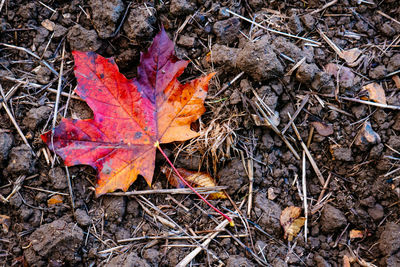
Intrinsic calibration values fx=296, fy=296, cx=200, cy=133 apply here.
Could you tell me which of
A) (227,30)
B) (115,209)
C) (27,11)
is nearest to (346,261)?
Answer: (115,209)

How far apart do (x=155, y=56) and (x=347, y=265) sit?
184 centimetres

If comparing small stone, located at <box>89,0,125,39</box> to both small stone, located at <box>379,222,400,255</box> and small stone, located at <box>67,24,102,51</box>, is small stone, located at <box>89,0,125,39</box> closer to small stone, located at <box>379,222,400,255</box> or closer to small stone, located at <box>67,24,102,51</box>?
small stone, located at <box>67,24,102,51</box>

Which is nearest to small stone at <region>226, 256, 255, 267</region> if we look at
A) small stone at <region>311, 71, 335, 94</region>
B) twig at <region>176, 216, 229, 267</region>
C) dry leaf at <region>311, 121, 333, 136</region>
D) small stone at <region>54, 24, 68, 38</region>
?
twig at <region>176, 216, 229, 267</region>

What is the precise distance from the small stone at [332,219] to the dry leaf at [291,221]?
0.14m

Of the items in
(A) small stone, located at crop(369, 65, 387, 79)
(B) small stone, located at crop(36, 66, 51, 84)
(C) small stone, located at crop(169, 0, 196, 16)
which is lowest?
(B) small stone, located at crop(36, 66, 51, 84)

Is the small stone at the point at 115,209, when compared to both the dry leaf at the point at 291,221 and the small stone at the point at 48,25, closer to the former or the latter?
the dry leaf at the point at 291,221

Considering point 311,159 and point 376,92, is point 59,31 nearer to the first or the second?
point 311,159

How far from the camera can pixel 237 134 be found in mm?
2016

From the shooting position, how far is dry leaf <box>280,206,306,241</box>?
1965mm

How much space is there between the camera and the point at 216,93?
80.6 inches

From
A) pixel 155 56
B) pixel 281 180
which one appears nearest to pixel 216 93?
pixel 155 56

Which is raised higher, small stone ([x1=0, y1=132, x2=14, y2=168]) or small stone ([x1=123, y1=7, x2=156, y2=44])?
small stone ([x1=123, y1=7, x2=156, y2=44])

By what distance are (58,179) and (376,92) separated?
7.35 feet

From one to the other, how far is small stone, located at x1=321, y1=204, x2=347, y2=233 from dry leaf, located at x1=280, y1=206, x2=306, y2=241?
0.14m
